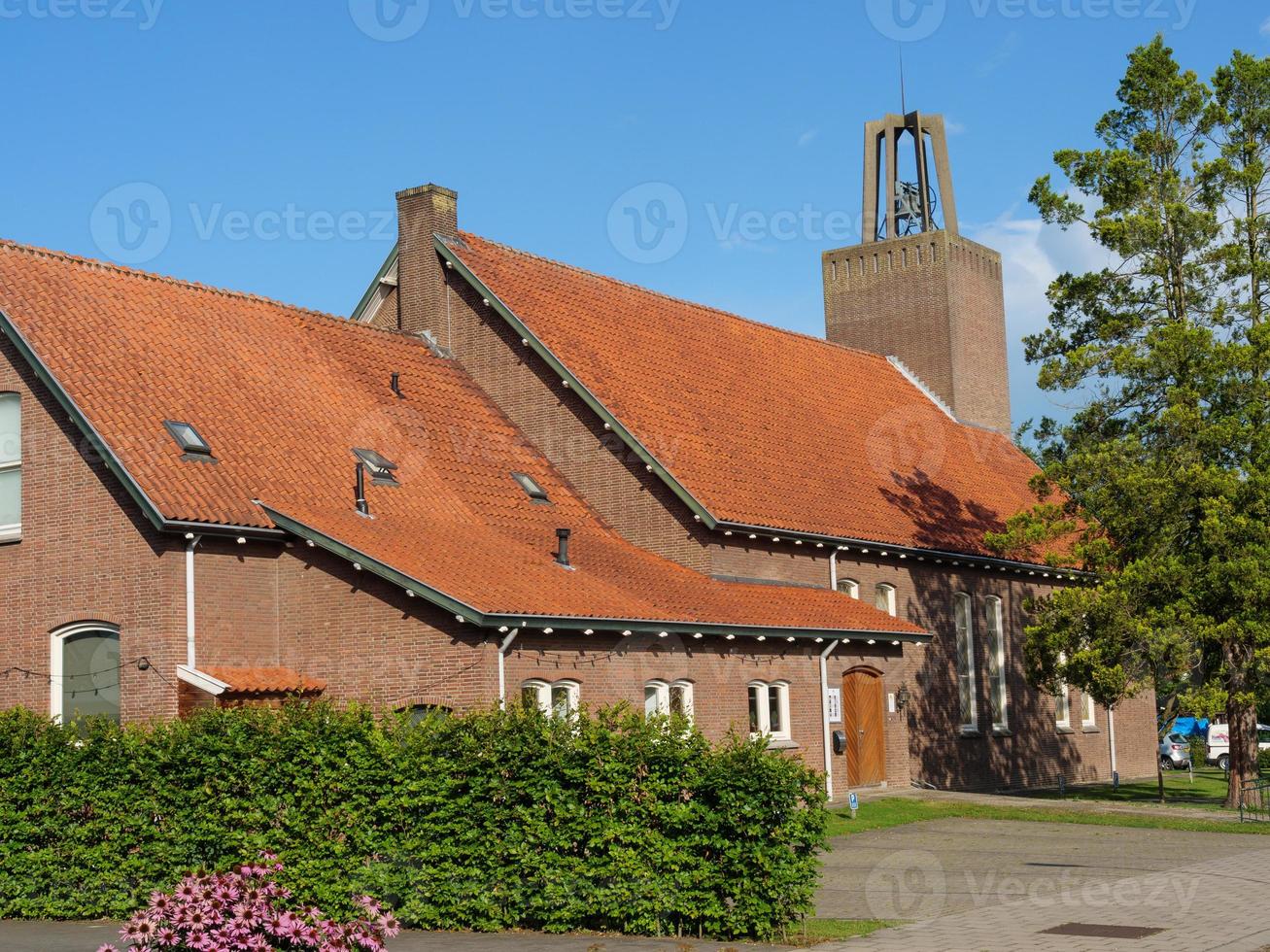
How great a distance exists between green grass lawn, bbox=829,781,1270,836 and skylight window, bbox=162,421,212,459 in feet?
36.1

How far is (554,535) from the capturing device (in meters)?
25.8

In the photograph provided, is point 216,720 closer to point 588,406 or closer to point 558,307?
point 588,406

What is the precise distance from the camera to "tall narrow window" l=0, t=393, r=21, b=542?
22438mm

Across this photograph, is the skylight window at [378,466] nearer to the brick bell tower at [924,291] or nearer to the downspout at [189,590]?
the downspout at [189,590]

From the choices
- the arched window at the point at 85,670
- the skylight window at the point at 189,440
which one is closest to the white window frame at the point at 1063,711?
the skylight window at the point at 189,440

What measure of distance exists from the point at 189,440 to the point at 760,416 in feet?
44.4

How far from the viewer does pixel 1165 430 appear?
26.8 metres

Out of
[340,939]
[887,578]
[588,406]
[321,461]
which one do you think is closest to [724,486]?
[588,406]

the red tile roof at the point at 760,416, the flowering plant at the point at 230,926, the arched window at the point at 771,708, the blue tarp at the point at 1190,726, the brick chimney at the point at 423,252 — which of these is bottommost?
the blue tarp at the point at 1190,726

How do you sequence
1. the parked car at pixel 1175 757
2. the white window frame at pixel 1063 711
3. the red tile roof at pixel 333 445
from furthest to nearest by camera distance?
1. the parked car at pixel 1175 757
2. the white window frame at pixel 1063 711
3. the red tile roof at pixel 333 445

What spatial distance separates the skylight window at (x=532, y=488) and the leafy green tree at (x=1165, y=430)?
28.6 feet

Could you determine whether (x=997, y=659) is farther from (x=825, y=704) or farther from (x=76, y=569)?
(x=76, y=569)

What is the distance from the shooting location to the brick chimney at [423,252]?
30.4 metres

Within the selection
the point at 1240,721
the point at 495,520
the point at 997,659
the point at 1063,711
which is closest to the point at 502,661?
the point at 495,520
